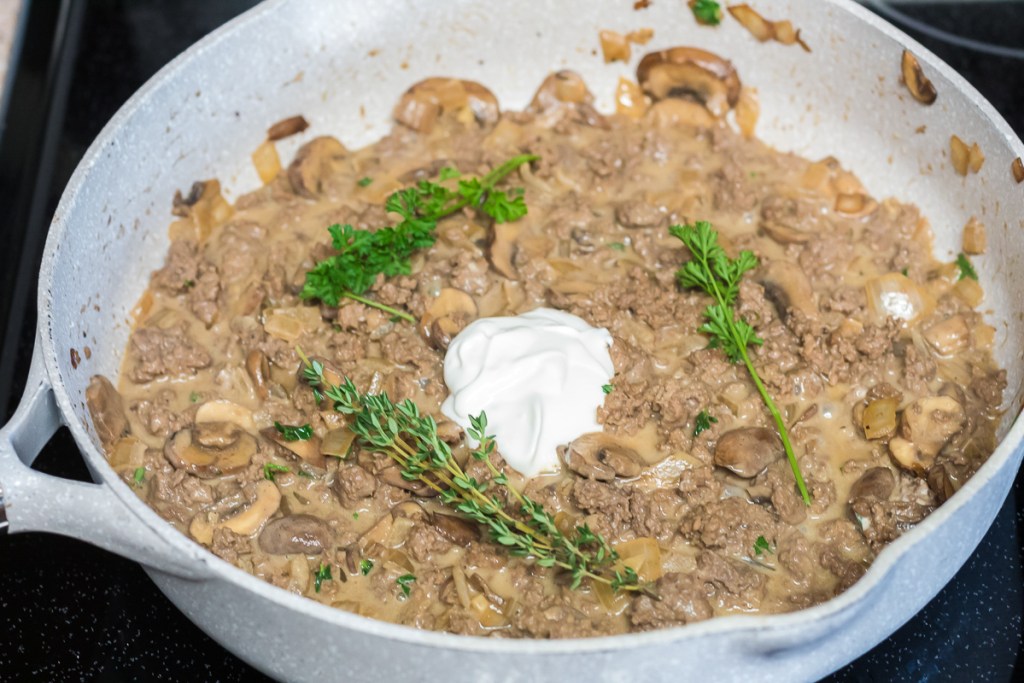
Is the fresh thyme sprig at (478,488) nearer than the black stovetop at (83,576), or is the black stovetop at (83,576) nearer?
the fresh thyme sprig at (478,488)

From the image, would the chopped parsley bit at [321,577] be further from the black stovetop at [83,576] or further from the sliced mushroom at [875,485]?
the sliced mushroom at [875,485]

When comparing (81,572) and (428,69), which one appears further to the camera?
(428,69)

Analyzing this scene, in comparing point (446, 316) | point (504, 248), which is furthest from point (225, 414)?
A: point (504, 248)

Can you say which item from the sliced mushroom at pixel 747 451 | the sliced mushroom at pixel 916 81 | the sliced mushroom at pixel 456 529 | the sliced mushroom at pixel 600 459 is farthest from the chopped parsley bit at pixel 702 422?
the sliced mushroom at pixel 916 81

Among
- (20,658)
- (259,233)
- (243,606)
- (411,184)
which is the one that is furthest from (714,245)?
(20,658)

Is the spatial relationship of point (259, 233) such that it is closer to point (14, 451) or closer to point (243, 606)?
point (14, 451)

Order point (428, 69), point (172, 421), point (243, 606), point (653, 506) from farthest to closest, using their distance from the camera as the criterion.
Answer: point (428, 69) < point (172, 421) < point (653, 506) < point (243, 606)
